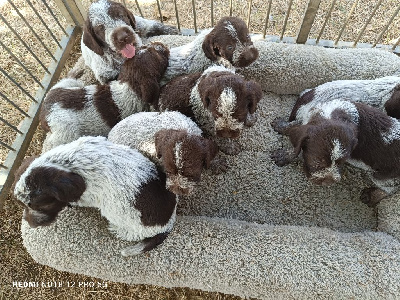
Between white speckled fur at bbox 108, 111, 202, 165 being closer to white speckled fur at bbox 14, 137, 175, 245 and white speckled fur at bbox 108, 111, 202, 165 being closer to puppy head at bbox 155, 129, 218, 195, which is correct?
white speckled fur at bbox 14, 137, 175, 245

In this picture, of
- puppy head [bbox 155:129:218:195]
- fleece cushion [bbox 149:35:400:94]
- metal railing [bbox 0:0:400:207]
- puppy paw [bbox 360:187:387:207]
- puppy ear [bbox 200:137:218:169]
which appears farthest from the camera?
metal railing [bbox 0:0:400:207]

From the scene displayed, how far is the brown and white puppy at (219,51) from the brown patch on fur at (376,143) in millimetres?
1197

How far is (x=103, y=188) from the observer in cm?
279

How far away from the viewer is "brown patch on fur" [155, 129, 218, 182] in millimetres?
2662

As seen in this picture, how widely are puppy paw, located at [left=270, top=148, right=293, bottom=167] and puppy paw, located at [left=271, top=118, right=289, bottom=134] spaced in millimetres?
234

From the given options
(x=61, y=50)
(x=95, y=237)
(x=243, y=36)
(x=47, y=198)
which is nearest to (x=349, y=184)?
(x=243, y=36)

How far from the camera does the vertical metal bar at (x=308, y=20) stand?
396 cm

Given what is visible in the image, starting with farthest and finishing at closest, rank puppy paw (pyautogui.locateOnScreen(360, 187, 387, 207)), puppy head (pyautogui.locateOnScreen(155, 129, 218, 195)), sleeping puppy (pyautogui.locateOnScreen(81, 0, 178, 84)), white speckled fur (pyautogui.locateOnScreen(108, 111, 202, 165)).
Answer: sleeping puppy (pyautogui.locateOnScreen(81, 0, 178, 84)), puppy paw (pyautogui.locateOnScreen(360, 187, 387, 207)), white speckled fur (pyautogui.locateOnScreen(108, 111, 202, 165)), puppy head (pyautogui.locateOnScreen(155, 129, 218, 195))

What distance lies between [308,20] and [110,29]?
2.34 m

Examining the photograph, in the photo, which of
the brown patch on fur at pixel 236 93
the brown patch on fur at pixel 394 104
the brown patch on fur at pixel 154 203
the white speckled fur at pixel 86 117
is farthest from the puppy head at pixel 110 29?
the brown patch on fur at pixel 394 104

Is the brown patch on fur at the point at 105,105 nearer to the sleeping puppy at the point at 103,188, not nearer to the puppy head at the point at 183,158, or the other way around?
the sleeping puppy at the point at 103,188

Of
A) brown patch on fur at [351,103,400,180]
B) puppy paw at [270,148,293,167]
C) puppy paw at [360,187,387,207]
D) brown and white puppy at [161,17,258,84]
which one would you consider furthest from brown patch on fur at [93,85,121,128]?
puppy paw at [360,187,387,207]

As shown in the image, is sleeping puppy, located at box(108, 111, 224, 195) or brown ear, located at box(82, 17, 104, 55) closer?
sleeping puppy, located at box(108, 111, 224, 195)

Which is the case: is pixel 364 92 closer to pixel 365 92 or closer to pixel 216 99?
pixel 365 92
